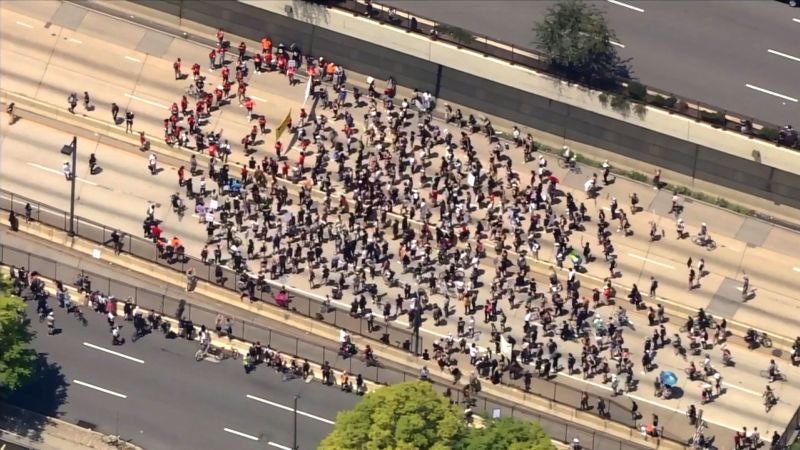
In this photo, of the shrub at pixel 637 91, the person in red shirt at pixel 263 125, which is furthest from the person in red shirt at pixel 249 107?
the shrub at pixel 637 91

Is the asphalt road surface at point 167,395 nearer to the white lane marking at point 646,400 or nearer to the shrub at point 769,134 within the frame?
the white lane marking at point 646,400

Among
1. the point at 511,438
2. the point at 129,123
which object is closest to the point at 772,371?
the point at 511,438

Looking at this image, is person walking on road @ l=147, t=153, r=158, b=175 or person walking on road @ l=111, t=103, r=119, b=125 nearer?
person walking on road @ l=147, t=153, r=158, b=175

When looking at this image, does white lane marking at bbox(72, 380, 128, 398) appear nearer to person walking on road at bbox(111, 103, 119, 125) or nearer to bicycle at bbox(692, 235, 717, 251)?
person walking on road at bbox(111, 103, 119, 125)

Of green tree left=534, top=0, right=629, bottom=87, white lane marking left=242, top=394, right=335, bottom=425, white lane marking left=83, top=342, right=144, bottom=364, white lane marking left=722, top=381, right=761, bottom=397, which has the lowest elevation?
white lane marking left=242, top=394, right=335, bottom=425

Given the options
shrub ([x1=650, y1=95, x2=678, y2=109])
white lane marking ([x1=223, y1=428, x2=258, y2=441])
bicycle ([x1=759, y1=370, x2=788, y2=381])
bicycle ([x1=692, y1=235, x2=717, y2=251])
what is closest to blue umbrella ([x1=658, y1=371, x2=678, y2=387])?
bicycle ([x1=759, y1=370, x2=788, y2=381])

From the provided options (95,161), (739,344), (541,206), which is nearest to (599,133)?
(541,206)
